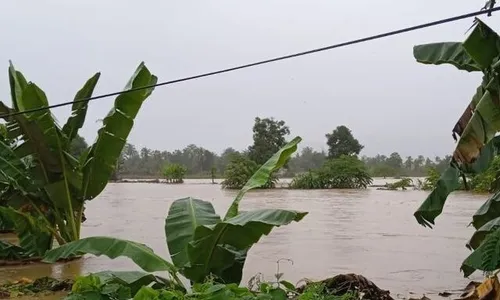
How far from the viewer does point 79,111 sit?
7605 mm

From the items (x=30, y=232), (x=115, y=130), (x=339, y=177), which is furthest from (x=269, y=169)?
(x=339, y=177)

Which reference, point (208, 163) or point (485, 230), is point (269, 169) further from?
point (208, 163)

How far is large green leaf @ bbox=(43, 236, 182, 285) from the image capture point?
4211 mm

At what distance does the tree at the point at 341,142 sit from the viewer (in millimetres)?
41750

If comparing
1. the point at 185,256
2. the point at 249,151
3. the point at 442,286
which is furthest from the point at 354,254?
the point at 249,151

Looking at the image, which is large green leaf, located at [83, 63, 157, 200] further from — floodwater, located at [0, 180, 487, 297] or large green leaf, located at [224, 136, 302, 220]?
large green leaf, located at [224, 136, 302, 220]

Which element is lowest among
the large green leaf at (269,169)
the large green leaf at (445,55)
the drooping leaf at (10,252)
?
the drooping leaf at (10,252)

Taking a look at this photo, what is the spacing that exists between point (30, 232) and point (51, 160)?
1019 mm

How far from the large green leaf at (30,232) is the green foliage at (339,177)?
980 inches

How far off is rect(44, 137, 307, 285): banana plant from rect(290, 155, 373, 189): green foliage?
2687 centimetres

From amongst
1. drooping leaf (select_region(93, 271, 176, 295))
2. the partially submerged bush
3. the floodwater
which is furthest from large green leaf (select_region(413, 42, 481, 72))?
the partially submerged bush

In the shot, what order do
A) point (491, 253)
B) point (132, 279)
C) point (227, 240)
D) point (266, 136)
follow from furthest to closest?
point (266, 136) < point (227, 240) < point (132, 279) < point (491, 253)

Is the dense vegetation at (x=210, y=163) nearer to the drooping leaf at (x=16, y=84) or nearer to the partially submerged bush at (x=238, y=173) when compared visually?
the partially submerged bush at (x=238, y=173)

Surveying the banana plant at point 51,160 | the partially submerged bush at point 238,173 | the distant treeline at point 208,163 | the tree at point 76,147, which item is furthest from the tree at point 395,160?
the banana plant at point 51,160
